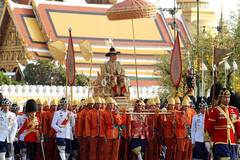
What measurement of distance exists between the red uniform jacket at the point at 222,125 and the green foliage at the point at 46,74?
39.1m

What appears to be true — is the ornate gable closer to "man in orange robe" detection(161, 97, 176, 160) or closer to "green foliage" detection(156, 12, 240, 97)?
"green foliage" detection(156, 12, 240, 97)

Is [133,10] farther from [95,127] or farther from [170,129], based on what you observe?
[95,127]

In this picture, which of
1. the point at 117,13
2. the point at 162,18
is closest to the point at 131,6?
the point at 117,13

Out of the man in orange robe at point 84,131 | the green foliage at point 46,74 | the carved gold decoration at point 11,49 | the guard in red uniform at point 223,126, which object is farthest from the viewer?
the carved gold decoration at point 11,49

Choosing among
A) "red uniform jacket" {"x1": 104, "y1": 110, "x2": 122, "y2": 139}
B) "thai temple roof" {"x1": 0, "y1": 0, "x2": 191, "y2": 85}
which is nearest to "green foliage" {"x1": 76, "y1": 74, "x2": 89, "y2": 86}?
"thai temple roof" {"x1": 0, "y1": 0, "x2": 191, "y2": 85}

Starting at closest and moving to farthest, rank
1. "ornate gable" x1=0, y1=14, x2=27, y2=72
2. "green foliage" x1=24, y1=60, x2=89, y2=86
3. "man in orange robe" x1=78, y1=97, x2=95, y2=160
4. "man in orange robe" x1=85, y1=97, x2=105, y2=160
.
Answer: "man in orange robe" x1=85, y1=97, x2=105, y2=160 < "man in orange robe" x1=78, y1=97, x2=95, y2=160 < "green foliage" x1=24, y1=60, x2=89, y2=86 < "ornate gable" x1=0, y1=14, x2=27, y2=72

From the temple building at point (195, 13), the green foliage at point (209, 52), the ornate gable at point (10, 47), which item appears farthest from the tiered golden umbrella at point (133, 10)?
the temple building at point (195, 13)

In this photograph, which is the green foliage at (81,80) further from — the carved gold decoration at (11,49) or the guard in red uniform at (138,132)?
the guard in red uniform at (138,132)

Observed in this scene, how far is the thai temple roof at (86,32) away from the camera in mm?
64625

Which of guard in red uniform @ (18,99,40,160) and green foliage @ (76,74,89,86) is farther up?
green foliage @ (76,74,89,86)

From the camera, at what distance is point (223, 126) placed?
1683 cm

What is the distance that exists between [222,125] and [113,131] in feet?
16.8

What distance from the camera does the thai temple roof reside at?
6462 centimetres

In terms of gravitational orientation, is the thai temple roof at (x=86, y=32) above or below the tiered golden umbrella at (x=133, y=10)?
above
